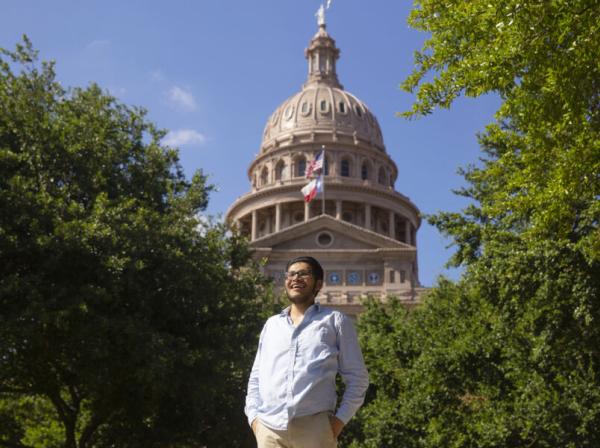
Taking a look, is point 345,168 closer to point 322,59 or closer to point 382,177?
point 382,177

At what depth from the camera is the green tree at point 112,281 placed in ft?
54.6

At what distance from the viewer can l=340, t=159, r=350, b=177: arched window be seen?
85.2 m

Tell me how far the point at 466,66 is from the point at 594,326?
29.1ft

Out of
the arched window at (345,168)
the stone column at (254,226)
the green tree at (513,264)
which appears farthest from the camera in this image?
the arched window at (345,168)

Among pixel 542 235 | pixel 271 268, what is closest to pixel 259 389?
pixel 542 235

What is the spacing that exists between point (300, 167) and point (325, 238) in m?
19.8

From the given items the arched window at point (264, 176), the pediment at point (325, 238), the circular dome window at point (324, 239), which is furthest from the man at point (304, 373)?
the arched window at point (264, 176)

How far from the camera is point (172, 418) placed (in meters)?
20.5

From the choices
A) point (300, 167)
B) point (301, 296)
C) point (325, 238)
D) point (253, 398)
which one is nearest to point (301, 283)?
point (301, 296)

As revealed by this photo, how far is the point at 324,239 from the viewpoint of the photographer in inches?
2633

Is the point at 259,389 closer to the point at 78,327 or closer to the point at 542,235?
the point at 542,235

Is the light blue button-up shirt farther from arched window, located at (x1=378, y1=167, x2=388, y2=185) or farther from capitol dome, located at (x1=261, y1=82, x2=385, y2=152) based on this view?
arched window, located at (x1=378, y1=167, x2=388, y2=185)

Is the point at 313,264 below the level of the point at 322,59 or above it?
below

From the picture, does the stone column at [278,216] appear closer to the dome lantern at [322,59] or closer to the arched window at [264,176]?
the arched window at [264,176]
